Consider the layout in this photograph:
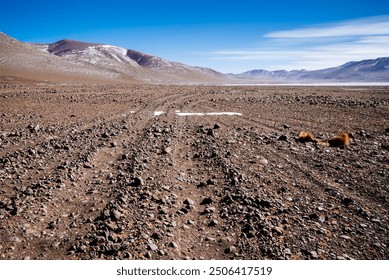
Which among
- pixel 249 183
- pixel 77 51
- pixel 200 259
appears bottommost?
pixel 200 259

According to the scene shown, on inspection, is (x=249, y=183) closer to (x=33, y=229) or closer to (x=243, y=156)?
(x=243, y=156)

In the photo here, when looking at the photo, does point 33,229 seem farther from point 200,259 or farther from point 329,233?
point 329,233

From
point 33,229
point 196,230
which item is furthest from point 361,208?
point 33,229

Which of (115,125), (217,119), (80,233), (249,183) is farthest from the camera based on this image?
(217,119)

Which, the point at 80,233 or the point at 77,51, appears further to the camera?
the point at 77,51

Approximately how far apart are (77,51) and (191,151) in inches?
7913

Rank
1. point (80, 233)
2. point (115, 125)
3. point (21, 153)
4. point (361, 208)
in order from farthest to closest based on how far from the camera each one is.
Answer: point (115, 125) → point (21, 153) → point (361, 208) → point (80, 233)

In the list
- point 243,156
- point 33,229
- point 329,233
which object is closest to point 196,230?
point 329,233

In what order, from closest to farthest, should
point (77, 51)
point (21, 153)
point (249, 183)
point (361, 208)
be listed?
1. point (361, 208)
2. point (249, 183)
3. point (21, 153)
4. point (77, 51)

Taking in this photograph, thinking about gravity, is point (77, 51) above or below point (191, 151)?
above

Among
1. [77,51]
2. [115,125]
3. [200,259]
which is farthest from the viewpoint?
[77,51]

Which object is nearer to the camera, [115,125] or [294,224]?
[294,224]

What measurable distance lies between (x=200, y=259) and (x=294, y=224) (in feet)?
4.66

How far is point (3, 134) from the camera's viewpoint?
29.1 ft
